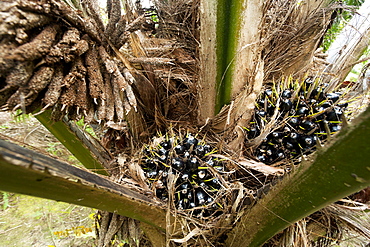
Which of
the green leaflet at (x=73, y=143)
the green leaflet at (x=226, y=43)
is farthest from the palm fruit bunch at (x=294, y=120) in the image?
the green leaflet at (x=73, y=143)

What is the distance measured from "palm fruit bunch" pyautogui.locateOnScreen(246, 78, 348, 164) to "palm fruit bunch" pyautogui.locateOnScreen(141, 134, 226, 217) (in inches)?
8.1


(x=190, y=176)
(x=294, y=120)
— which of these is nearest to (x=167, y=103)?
(x=190, y=176)

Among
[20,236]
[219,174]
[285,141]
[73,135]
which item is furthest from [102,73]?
[20,236]

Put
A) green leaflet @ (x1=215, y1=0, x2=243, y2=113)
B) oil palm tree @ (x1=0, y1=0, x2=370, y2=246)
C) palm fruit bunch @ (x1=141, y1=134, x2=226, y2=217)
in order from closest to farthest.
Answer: oil palm tree @ (x1=0, y1=0, x2=370, y2=246)
green leaflet @ (x1=215, y1=0, x2=243, y2=113)
palm fruit bunch @ (x1=141, y1=134, x2=226, y2=217)

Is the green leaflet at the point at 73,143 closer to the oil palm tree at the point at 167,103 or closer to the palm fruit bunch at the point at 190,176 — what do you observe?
the oil palm tree at the point at 167,103

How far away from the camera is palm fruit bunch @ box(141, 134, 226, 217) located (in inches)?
34.4

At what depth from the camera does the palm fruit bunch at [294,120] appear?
85 cm

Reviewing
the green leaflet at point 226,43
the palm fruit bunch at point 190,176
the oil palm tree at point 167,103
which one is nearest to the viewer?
the oil palm tree at point 167,103

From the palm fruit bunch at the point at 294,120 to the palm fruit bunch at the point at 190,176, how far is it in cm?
21

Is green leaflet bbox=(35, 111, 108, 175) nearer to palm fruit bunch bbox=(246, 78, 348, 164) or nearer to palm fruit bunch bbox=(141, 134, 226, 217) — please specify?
palm fruit bunch bbox=(141, 134, 226, 217)

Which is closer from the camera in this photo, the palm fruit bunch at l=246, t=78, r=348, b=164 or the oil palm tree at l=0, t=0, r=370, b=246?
the oil palm tree at l=0, t=0, r=370, b=246

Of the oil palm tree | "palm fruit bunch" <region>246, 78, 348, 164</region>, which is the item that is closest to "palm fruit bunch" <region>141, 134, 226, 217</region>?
the oil palm tree

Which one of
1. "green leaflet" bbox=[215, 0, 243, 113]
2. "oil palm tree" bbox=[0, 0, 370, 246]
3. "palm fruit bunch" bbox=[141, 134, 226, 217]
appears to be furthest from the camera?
"palm fruit bunch" bbox=[141, 134, 226, 217]

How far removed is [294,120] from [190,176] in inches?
17.4
